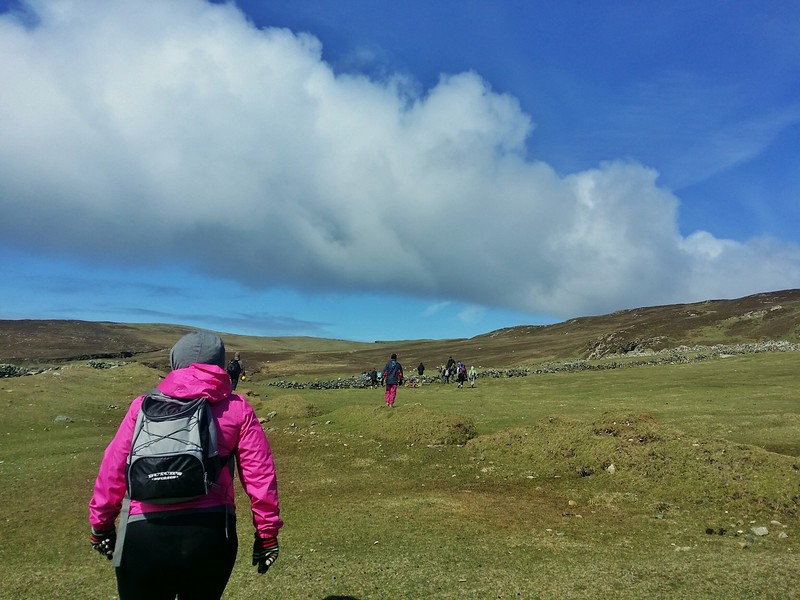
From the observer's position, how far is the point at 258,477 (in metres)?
4.67

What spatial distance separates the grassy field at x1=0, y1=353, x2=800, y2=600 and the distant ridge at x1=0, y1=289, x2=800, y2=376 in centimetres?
6110

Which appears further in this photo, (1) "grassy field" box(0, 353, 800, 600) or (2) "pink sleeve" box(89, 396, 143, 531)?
(1) "grassy field" box(0, 353, 800, 600)

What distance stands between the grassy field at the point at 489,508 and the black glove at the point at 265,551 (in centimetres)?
315

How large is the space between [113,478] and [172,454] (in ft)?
2.51

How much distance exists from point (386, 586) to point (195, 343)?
4.74 m

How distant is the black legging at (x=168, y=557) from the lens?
4.18m

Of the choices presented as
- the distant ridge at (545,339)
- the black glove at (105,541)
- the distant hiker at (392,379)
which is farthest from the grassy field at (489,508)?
the distant ridge at (545,339)

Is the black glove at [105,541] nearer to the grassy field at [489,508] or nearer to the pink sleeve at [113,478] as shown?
the pink sleeve at [113,478]

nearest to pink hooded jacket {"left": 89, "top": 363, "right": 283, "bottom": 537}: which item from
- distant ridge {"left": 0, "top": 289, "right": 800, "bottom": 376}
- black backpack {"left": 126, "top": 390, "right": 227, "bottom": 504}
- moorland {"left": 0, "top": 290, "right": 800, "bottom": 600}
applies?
black backpack {"left": 126, "top": 390, "right": 227, "bottom": 504}

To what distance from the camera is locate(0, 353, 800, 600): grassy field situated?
7.79 m

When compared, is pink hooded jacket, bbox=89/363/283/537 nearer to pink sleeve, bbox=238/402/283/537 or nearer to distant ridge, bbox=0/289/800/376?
pink sleeve, bbox=238/402/283/537

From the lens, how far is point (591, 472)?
13.6 metres

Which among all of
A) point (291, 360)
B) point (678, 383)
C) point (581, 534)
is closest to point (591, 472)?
point (581, 534)

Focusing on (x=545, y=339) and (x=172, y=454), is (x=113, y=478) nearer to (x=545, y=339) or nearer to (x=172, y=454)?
(x=172, y=454)
